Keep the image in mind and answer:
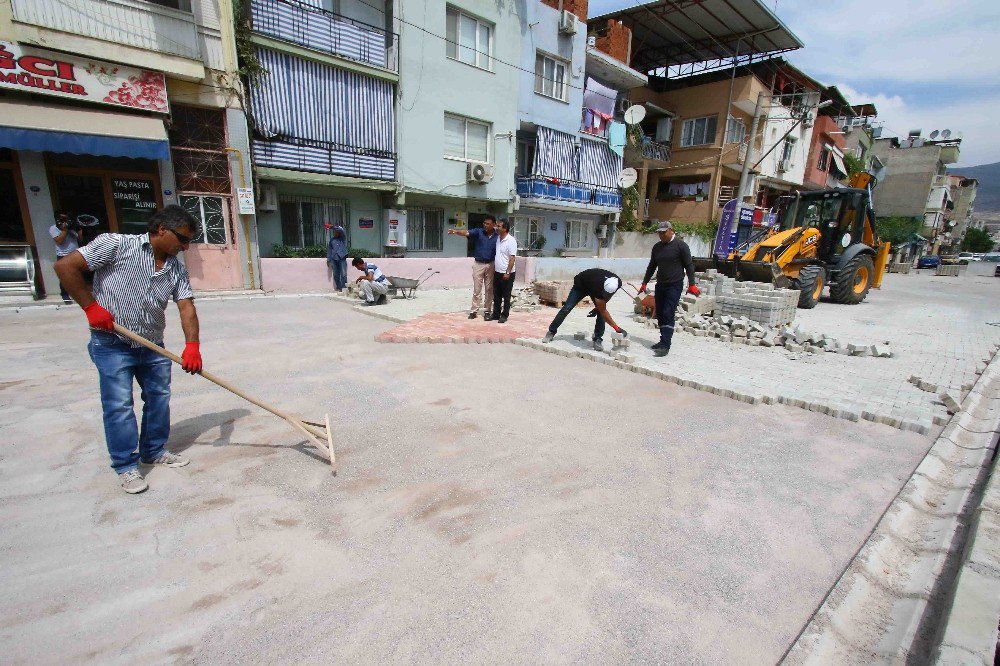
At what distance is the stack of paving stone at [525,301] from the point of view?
31.3 feet

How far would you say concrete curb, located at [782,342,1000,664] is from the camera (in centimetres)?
185

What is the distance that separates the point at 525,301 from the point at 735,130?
1839cm

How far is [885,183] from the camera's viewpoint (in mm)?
47125

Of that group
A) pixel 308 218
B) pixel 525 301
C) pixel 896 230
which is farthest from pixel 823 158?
pixel 308 218

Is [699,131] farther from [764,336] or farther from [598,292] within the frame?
[598,292]

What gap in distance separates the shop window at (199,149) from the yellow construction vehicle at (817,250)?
1171 centimetres

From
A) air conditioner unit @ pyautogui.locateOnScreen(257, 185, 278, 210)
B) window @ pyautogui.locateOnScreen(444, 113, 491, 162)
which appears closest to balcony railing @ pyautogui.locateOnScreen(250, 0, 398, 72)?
window @ pyautogui.locateOnScreen(444, 113, 491, 162)

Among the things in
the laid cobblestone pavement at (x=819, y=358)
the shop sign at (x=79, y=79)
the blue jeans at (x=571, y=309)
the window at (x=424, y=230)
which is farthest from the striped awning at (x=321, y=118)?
the blue jeans at (x=571, y=309)

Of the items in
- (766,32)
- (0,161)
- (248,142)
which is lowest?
(0,161)

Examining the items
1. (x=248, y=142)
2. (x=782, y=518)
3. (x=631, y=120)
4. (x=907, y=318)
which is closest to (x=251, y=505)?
(x=782, y=518)

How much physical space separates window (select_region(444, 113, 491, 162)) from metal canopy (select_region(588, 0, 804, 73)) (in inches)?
366

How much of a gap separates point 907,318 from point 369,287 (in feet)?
39.8

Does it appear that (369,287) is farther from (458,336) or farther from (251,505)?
(251,505)

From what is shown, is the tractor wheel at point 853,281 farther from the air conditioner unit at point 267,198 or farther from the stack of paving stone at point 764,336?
the air conditioner unit at point 267,198
